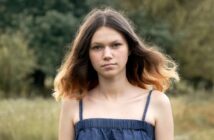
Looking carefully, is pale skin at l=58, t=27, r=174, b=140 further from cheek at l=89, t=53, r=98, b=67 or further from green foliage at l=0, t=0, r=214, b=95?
green foliage at l=0, t=0, r=214, b=95

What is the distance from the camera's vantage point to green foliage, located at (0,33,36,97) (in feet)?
91.8

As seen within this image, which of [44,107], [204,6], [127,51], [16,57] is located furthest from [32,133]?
[204,6]

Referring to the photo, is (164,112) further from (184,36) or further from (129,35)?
(184,36)

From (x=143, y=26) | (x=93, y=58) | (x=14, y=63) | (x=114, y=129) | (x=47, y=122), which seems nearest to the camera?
(x=114, y=129)

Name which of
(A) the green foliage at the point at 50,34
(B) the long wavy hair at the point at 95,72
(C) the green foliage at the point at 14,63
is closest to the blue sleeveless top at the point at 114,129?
(B) the long wavy hair at the point at 95,72

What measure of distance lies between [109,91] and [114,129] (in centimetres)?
23

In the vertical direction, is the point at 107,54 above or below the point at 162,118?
above

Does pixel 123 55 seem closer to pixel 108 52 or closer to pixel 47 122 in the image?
pixel 108 52

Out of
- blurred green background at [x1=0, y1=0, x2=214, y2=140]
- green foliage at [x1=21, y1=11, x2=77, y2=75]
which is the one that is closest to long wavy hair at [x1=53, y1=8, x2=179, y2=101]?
blurred green background at [x1=0, y1=0, x2=214, y2=140]

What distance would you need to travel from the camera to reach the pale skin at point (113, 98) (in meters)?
3.05

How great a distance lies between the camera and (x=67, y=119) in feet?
10.4

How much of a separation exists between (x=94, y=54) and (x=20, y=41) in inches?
1060

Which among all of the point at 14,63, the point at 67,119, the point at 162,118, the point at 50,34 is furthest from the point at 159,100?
the point at 50,34

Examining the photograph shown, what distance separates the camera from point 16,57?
94.4 feet
